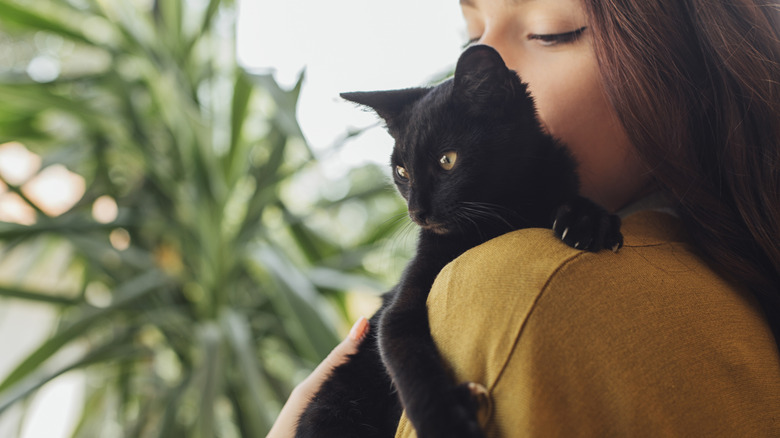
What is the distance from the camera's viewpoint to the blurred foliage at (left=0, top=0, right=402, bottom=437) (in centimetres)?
123

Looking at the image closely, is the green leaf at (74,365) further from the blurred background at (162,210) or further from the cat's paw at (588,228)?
the cat's paw at (588,228)

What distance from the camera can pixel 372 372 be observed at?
25.4 inches

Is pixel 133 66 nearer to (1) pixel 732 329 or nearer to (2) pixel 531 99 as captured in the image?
(2) pixel 531 99

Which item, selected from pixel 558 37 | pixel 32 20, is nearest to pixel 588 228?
pixel 558 37

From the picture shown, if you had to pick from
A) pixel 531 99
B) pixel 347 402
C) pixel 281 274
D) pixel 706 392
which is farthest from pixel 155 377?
pixel 706 392

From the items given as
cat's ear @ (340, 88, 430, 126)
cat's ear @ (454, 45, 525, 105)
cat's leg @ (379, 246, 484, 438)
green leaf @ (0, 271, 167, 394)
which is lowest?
green leaf @ (0, 271, 167, 394)

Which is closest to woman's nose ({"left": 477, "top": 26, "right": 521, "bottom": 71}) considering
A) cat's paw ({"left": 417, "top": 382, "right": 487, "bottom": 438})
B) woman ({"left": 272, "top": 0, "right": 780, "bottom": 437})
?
woman ({"left": 272, "top": 0, "right": 780, "bottom": 437})

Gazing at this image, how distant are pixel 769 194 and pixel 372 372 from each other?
0.49 meters

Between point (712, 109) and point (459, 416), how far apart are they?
0.46 m

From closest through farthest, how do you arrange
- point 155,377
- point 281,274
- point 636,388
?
point 636,388 < point 281,274 < point 155,377

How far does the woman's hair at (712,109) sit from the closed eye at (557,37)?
3.2 inches

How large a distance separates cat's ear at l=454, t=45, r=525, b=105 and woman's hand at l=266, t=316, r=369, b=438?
339 millimetres

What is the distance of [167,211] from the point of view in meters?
1.44

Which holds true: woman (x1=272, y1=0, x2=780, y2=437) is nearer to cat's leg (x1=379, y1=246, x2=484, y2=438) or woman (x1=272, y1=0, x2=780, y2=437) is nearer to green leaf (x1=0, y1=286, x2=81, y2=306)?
cat's leg (x1=379, y1=246, x2=484, y2=438)
